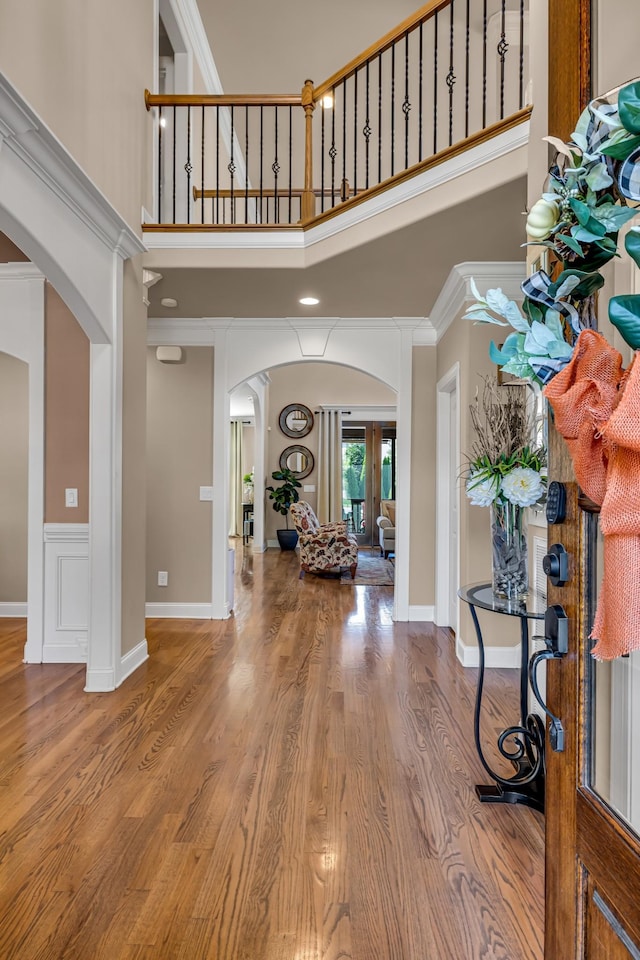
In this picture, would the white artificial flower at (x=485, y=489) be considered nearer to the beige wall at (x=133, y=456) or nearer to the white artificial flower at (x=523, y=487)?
the white artificial flower at (x=523, y=487)

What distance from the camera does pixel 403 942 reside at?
1.56 m

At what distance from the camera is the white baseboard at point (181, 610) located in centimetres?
516

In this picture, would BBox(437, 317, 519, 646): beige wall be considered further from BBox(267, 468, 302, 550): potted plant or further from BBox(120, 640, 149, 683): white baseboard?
BBox(267, 468, 302, 550): potted plant

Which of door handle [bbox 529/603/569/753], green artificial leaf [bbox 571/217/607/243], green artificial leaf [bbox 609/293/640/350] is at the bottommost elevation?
door handle [bbox 529/603/569/753]

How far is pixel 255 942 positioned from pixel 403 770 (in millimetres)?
1081

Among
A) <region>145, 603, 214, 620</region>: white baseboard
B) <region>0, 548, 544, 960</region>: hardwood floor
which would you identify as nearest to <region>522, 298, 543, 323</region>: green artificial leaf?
<region>0, 548, 544, 960</region>: hardwood floor

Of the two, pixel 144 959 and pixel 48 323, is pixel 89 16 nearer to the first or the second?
pixel 48 323

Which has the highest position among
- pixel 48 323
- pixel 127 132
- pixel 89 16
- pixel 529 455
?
pixel 89 16

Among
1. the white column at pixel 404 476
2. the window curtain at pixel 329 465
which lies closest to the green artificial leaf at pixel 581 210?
the white column at pixel 404 476

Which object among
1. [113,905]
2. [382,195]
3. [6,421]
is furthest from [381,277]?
[113,905]

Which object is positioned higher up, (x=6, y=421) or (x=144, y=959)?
(x=6, y=421)

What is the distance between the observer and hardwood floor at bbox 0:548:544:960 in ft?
5.24

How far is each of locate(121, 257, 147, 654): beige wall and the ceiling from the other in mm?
432

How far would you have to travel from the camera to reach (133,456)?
377 cm
